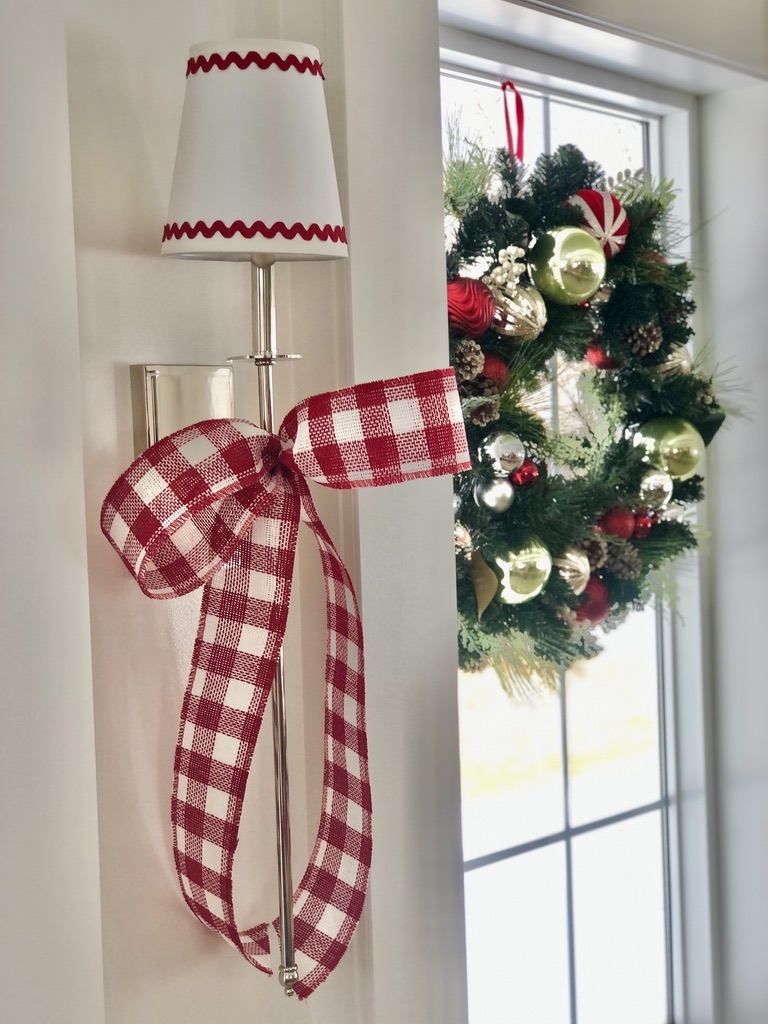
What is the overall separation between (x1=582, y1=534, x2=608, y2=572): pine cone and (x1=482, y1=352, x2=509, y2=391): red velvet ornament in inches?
9.1

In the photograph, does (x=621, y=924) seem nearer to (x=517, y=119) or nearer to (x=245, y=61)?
(x=517, y=119)

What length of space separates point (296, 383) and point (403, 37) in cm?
33

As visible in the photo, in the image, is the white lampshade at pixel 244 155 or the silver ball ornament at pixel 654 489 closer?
the white lampshade at pixel 244 155

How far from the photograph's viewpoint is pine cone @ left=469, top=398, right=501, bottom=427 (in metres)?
1.19

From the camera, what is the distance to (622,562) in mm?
1375

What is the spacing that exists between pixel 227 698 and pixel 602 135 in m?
1.06

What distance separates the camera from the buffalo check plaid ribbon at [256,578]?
83cm

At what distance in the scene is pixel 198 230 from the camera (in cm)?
78

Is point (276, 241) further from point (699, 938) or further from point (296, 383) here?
point (699, 938)

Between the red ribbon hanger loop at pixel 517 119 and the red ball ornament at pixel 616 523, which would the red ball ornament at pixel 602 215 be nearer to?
the red ribbon hanger loop at pixel 517 119

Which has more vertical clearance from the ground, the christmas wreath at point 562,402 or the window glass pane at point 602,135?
the window glass pane at point 602,135

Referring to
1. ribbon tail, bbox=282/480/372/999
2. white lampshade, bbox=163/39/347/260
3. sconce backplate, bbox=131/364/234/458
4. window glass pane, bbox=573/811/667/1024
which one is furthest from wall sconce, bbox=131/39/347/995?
window glass pane, bbox=573/811/667/1024

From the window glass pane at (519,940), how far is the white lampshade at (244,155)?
0.97m

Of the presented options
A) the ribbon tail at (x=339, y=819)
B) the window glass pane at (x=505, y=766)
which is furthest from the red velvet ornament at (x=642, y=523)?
the ribbon tail at (x=339, y=819)
